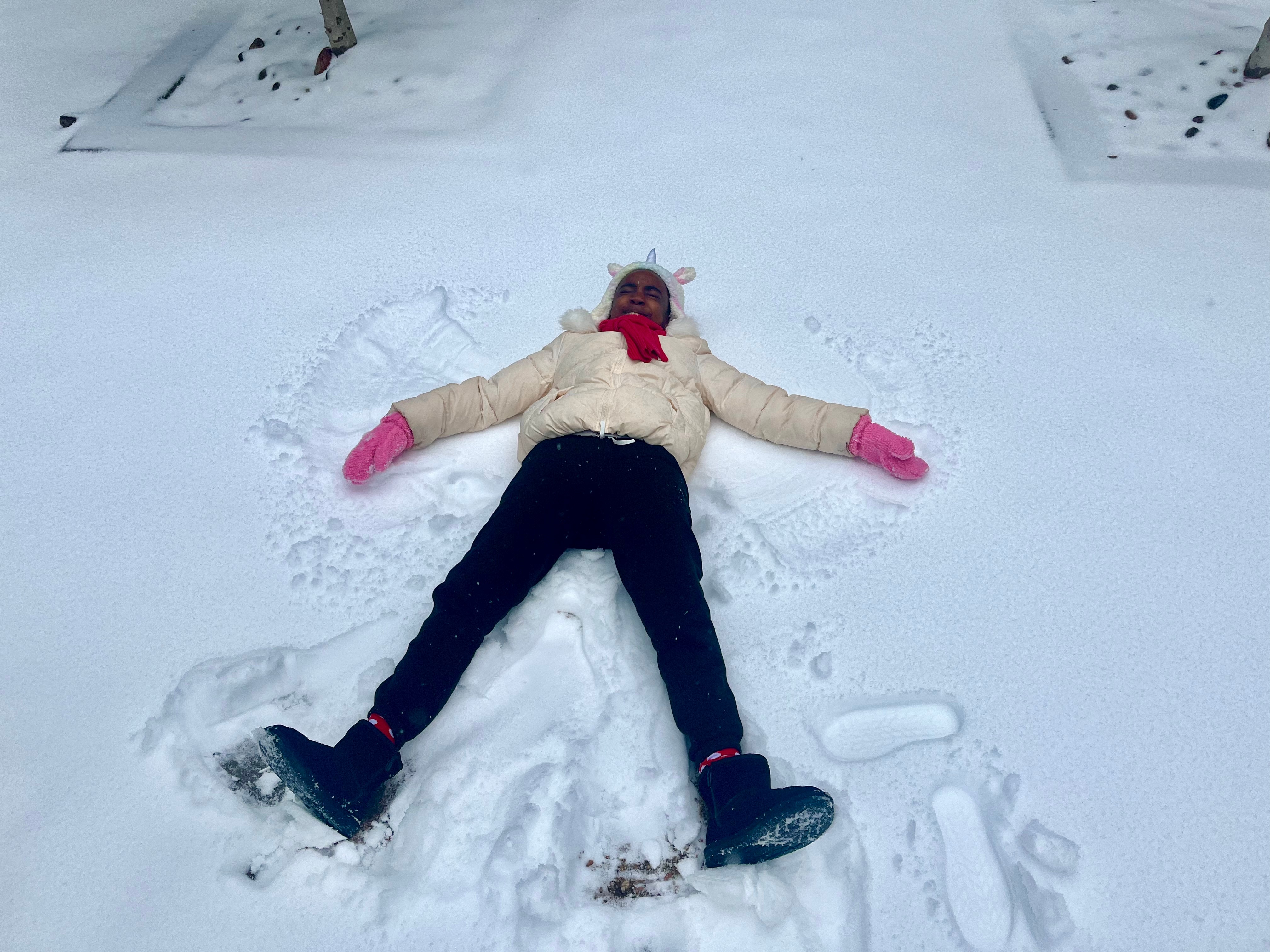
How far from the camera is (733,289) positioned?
285 centimetres

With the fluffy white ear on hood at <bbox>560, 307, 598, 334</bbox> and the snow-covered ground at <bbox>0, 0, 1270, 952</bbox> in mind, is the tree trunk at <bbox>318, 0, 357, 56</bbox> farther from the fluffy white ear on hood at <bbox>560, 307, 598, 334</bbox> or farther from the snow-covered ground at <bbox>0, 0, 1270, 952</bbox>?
the fluffy white ear on hood at <bbox>560, 307, 598, 334</bbox>

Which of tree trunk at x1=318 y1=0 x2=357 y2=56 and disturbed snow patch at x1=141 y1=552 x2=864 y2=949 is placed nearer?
disturbed snow patch at x1=141 y1=552 x2=864 y2=949

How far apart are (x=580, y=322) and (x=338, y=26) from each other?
250 centimetres

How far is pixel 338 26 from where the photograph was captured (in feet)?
12.9

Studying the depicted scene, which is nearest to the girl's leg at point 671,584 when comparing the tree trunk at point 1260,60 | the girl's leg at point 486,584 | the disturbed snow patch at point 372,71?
the girl's leg at point 486,584

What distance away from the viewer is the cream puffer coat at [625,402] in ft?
6.82

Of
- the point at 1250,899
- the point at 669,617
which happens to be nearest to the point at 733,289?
the point at 669,617

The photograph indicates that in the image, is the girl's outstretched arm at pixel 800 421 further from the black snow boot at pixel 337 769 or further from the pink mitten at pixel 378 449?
the black snow boot at pixel 337 769

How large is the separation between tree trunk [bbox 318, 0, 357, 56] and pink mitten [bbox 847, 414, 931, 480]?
320 cm

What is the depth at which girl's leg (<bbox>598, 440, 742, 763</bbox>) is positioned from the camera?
5.44ft

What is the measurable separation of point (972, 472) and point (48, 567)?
230cm

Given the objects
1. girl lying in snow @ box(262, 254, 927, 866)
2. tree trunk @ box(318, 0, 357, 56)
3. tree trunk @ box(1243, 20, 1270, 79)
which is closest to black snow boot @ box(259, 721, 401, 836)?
girl lying in snow @ box(262, 254, 927, 866)

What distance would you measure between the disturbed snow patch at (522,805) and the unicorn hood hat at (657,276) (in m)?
0.94

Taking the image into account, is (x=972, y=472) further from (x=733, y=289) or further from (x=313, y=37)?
(x=313, y=37)
